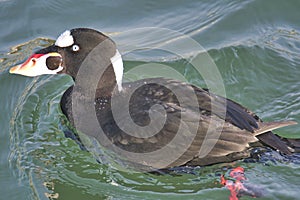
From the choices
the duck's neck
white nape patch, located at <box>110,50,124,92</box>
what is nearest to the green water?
the duck's neck

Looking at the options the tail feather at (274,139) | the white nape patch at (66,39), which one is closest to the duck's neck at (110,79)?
the white nape patch at (66,39)

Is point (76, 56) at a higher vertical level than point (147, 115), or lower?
higher

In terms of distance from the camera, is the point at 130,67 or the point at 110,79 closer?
the point at 110,79

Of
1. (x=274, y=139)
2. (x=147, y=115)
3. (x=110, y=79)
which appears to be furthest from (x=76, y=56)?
(x=274, y=139)

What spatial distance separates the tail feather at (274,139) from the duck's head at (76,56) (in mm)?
1402

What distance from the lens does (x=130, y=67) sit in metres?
7.40

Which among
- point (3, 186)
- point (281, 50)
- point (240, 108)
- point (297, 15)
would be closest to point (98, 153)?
point (3, 186)

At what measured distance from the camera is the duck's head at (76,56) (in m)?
5.92

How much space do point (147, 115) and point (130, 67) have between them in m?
1.95

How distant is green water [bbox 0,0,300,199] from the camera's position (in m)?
5.75

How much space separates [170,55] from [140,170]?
2.17 m

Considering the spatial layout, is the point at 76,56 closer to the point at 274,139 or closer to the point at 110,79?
the point at 110,79

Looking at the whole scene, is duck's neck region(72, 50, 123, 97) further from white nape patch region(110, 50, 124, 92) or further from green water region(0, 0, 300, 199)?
green water region(0, 0, 300, 199)

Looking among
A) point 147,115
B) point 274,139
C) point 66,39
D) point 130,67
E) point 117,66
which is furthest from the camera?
point 130,67
